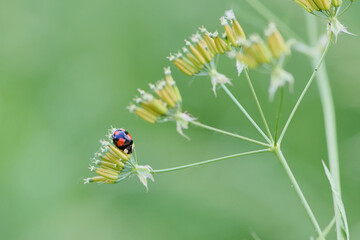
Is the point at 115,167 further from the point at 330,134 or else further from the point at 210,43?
the point at 330,134

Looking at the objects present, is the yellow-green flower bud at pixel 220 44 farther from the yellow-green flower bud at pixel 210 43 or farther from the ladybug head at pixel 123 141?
the ladybug head at pixel 123 141

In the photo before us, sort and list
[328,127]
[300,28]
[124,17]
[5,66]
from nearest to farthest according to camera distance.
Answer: [328,127] → [5,66] → [300,28] → [124,17]

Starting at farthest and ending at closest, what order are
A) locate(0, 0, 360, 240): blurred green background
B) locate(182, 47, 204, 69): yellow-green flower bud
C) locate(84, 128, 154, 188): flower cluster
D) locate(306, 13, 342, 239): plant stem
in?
locate(0, 0, 360, 240): blurred green background
locate(182, 47, 204, 69): yellow-green flower bud
locate(84, 128, 154, 188): flower cluster
locate(306, 13, 342, 239): plant stem

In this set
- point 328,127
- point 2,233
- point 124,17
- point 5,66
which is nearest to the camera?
point 328,127

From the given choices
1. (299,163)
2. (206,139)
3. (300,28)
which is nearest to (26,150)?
(206,139)

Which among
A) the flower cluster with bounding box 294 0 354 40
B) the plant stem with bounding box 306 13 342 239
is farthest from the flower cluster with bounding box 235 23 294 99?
the plant stem with bounding box 306 13 342 239

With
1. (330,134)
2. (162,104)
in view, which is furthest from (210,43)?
(330,134)

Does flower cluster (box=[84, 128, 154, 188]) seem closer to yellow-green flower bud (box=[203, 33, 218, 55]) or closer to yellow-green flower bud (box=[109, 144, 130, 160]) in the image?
yellow-green flower bud (box=[109, 144, 130, 160])

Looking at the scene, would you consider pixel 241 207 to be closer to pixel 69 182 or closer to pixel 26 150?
pixel 69 182

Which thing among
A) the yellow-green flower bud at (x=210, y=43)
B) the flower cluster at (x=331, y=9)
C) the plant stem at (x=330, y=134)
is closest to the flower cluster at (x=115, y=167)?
the yellow-green flower bud at (x=210, y=43)
